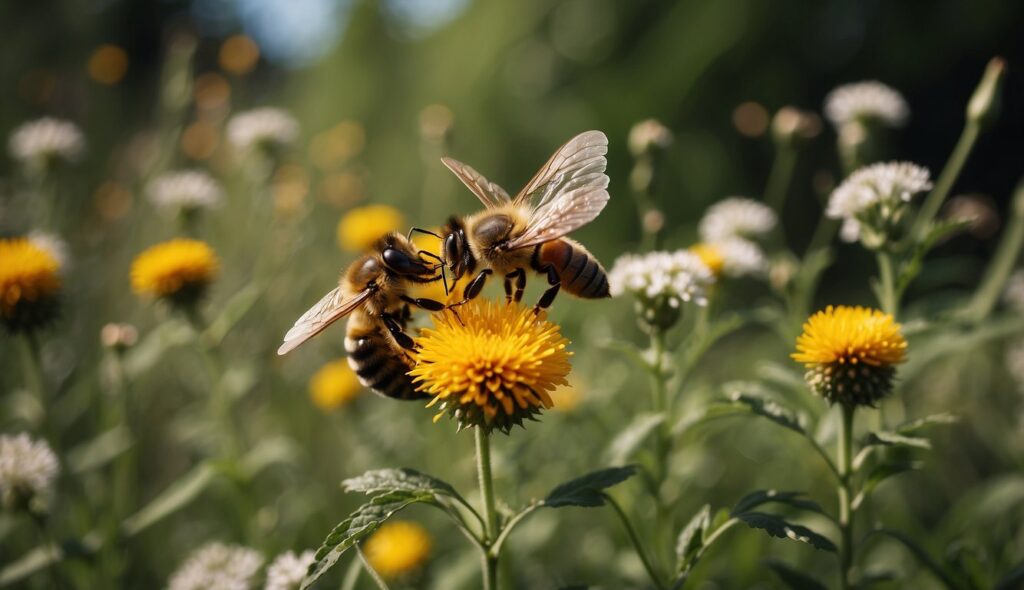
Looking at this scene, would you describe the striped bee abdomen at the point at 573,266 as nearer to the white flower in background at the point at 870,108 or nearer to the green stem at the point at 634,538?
the green stem at the point at 634,538

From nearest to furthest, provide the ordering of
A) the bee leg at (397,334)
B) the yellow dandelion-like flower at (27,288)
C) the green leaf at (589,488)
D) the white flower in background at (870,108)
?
the green leaf at (589,488) < the bee leg at (397,334) < the yellow dandelion-like flower at (27,288) < the white flower in background at (870,108)

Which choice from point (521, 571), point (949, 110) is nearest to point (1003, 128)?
point (949, 110)

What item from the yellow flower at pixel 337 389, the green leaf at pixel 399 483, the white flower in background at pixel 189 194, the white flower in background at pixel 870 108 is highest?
the white flower in background at pixel 189 194

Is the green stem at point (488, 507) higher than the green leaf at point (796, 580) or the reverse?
higher

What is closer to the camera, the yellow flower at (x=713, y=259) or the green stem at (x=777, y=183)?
the yellow flower at (x=713, y=259)

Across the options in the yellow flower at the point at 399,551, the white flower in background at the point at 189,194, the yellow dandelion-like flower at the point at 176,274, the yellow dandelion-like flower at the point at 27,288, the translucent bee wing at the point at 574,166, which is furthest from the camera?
the white flower in background at the point at 189,194

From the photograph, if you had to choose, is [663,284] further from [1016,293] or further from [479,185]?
[1016,293]

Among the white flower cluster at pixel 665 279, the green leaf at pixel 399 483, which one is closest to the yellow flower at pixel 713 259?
the white flower cluster at pixel 665 279
